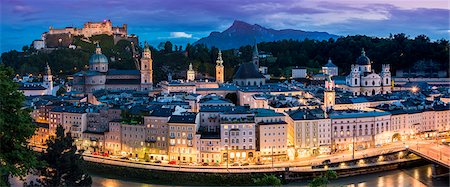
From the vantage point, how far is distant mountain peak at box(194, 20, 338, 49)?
59797 millimetres

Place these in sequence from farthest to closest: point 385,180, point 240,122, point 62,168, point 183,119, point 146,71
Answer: point 146,71 → point 183,119 → point 240,122 → point 385,180 → point 62,168

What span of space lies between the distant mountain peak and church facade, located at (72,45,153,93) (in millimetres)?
29246

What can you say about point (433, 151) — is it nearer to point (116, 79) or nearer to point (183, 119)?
point (183, 119)

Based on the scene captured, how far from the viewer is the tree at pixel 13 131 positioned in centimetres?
525

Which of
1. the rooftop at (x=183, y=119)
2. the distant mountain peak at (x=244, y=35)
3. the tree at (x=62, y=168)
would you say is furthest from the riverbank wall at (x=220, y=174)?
the distant mountain peak at (x=244, y=35)

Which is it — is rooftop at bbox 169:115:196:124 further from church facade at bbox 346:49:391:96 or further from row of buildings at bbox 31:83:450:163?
church facade at bbox 346:49:391:96

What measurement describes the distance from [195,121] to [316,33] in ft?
170

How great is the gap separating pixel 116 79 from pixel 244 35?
32.4 metres

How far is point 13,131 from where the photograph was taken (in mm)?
5363

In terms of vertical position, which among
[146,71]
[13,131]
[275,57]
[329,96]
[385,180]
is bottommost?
[385,180]

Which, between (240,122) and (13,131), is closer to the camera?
(13,131)

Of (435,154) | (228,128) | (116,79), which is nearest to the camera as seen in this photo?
(435,154)

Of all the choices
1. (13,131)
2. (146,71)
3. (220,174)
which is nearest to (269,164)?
(220,174)

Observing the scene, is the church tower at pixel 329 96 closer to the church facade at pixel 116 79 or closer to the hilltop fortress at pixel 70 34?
the church facade at pixel 116 79
